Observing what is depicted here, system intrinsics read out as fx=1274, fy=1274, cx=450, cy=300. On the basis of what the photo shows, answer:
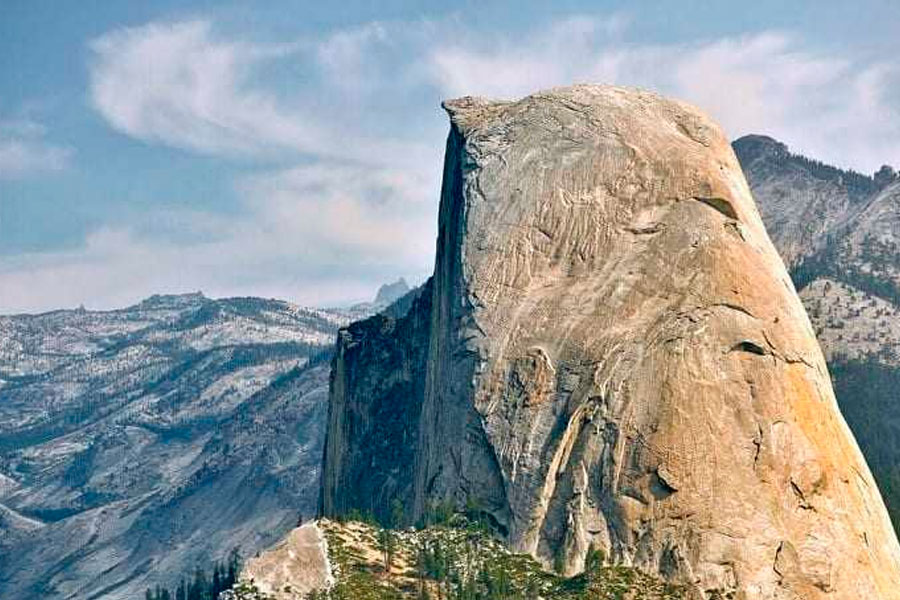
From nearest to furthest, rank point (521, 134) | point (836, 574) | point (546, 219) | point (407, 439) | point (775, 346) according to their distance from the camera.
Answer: point (836, 574)
point (775, 346)
point (546, 219)
point (521, 134)
point (407, 439)

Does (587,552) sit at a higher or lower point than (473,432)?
lower

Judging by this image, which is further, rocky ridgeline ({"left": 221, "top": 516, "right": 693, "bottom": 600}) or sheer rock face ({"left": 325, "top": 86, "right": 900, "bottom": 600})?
sheer rock face ({"left": 325, "top": 86, "right": 900, "bottom": 600})

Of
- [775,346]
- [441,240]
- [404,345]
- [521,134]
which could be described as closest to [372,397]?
[404,345]

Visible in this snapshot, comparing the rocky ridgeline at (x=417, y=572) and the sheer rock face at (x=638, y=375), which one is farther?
the sheer rock face at (x=638, y=375)

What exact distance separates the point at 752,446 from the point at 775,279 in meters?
19.0

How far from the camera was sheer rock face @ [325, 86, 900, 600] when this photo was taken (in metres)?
97.1

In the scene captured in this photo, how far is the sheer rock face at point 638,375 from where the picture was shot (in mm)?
97062

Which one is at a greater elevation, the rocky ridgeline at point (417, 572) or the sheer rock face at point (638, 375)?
the sheer rock face at point (638, 375)

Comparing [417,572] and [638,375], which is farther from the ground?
[638,375]

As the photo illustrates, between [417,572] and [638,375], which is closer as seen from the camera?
[417,572]

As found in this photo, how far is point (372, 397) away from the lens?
6619 inches

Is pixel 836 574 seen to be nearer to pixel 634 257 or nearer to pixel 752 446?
pixel 752 446

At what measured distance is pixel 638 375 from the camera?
103 meters

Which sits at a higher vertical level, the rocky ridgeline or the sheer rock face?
the sheer rock face
